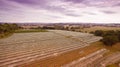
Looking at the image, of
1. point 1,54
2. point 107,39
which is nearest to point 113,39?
point 107,39

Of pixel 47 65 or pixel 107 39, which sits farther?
pixel 107 39

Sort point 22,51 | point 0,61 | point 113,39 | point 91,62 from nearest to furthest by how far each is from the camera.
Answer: point 0,61, point 91,62, point 22,51, point 113,39

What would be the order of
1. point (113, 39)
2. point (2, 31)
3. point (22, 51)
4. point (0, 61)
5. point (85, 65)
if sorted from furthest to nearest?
point (2, 31) → point (113, 39) → point (22, 51) → point (85, 65) → point (0, 61)

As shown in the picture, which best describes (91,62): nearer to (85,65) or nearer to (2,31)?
(85,65)

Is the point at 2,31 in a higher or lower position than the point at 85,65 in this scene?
higher

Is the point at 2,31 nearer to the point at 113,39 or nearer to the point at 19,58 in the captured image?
the point at 19,58

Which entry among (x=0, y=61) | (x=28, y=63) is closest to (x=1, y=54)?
(x=0, y=61)

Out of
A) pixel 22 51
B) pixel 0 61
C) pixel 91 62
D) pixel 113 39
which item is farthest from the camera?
pixel 113 39

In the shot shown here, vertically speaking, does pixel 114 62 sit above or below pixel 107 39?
below

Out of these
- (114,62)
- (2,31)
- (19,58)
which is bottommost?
(114,62)
